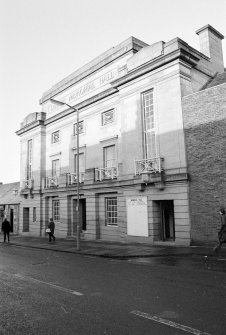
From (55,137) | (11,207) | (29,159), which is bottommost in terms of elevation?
(11,207)

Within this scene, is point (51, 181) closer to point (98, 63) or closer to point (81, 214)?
point (81, 214)

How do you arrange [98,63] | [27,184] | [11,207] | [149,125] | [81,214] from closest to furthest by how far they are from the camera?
[149,125] < [98,63] < [81,214] < [27,184] < [11,207]

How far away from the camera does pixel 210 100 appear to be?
15.2m

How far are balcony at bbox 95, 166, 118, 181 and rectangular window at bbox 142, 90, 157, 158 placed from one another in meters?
3.03

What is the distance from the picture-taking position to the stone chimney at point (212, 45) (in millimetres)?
19766

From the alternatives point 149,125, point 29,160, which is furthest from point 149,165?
point 29,160

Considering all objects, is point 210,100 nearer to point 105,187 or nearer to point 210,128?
point 210,128

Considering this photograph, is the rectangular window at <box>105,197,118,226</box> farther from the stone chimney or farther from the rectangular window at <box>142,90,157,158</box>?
the stone chimney

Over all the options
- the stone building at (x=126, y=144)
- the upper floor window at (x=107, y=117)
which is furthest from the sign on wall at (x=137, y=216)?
the upper floor window at (x=107, y=117)

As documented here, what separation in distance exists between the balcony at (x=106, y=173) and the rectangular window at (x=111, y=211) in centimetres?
164

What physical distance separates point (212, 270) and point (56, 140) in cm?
2078

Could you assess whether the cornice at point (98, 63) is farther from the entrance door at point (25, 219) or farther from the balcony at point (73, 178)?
the entrance door at point (25, 219)

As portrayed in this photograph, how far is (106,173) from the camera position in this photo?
20.7 m

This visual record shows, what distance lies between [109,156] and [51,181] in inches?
292
